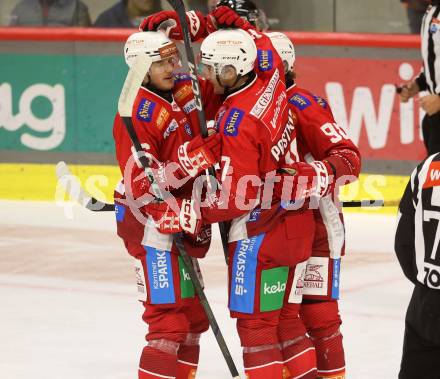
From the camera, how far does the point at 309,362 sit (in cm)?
419

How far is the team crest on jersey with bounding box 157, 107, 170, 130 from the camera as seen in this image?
3984 mm

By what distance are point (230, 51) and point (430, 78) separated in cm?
309

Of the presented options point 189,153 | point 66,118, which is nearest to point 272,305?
point 189,153

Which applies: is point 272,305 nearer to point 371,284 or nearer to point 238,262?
point 238,262

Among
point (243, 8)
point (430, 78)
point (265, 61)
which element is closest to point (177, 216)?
point (265, 61)

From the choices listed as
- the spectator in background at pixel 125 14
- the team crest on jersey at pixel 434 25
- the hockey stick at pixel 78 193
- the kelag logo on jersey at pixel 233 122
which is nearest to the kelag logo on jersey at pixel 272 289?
the kelag logo on jersey at pixel 233 122

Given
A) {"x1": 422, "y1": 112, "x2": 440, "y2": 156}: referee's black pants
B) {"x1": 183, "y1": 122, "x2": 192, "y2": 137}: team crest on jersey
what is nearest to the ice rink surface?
{"x1": 422, "y1": 112, "x2": 440, "y2": 156}: referee's black pants

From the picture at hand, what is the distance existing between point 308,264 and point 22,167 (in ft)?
15.7

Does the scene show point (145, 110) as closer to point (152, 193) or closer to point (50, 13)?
point (152, 193)

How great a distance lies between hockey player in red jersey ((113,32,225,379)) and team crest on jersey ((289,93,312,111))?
37 cm

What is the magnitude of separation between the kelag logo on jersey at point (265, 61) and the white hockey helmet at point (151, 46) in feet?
0.91

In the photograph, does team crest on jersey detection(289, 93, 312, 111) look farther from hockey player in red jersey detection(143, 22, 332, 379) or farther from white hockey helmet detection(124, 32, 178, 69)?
white hockey helmet detection(124, 32, 178, 69)

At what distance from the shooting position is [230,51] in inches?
153

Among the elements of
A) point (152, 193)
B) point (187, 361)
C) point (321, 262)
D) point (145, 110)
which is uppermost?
point (145, 110)
